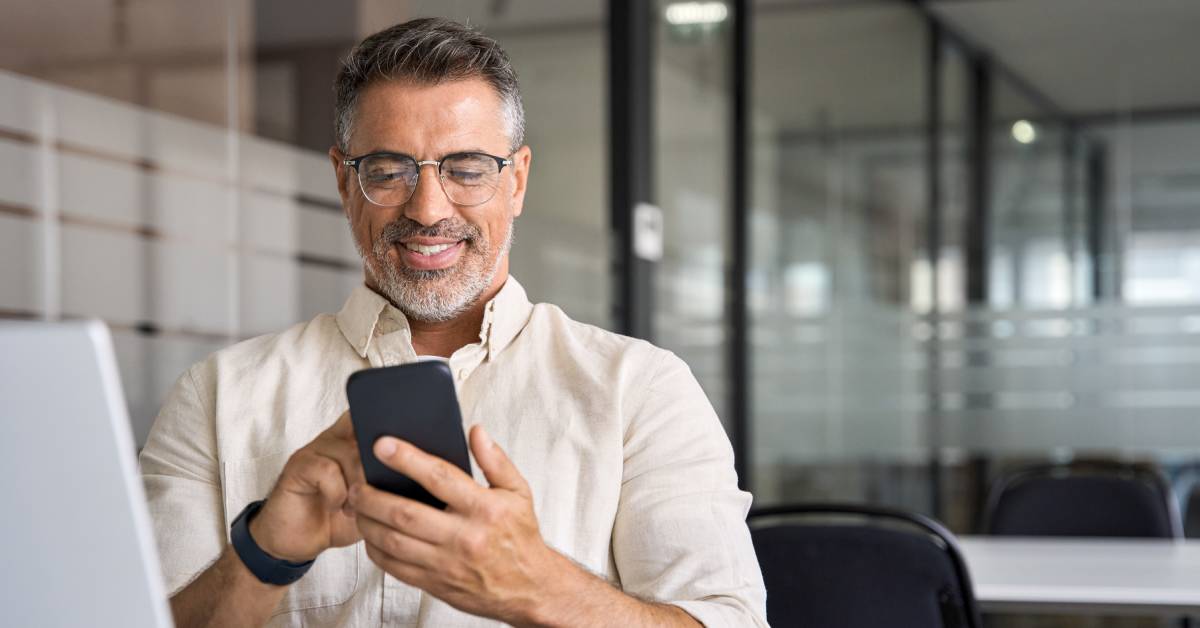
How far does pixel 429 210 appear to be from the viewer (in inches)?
56.4

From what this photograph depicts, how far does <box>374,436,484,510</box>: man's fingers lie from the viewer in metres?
0.94

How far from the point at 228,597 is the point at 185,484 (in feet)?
0.92

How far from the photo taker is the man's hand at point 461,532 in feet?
3.13

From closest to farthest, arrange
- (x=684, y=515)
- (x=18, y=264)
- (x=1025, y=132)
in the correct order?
(x=684, y=515), (x=18, y=264), (x=1025, y=132)

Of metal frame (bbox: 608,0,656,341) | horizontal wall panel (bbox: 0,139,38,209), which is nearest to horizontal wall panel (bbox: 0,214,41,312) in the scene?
horizontal wall panel (bbox: 0,139,38,209)

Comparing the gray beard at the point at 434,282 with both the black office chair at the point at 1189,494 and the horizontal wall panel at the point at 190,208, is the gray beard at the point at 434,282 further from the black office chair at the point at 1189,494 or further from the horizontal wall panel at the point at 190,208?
the black office chair at the point at 1189,494

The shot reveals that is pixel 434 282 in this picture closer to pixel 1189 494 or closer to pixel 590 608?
pixel 590 608

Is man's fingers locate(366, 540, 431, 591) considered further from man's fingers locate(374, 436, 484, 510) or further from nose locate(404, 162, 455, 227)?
nose locate(404, 162, 455, 227)

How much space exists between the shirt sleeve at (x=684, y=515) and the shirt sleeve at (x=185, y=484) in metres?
0.43

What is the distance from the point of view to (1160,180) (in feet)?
16.7

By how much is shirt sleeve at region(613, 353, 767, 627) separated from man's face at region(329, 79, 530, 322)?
0.25m

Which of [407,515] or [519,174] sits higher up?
[519,174]

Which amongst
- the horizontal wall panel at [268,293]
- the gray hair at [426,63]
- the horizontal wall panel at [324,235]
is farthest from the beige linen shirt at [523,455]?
the horizontal wall panel at [324,235]

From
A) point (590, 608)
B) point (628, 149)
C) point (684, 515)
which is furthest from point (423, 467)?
point (628, 149)
